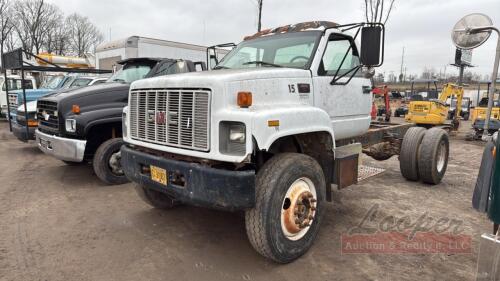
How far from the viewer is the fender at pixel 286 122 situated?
292 cm

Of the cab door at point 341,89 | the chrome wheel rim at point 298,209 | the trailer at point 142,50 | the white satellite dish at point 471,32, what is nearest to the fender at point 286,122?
the cab door at point 341,89

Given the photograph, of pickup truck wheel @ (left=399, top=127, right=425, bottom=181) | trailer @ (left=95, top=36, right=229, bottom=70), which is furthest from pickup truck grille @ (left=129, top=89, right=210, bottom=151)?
trailer @ (left=95, top=36, right=229, bottom=70)

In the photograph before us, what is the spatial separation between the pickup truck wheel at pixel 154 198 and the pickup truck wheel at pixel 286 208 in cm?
173

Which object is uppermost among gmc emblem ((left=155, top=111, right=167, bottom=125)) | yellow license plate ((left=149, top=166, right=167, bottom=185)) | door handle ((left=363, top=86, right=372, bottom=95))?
door handle ((left=363, top=86, right=372, bottom=95))

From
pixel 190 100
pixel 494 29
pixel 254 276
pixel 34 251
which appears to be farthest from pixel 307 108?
pixel 34 251

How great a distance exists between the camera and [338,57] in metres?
4.38

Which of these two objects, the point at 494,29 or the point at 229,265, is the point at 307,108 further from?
→ the point at 494,29

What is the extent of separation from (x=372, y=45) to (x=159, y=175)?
2.62 m

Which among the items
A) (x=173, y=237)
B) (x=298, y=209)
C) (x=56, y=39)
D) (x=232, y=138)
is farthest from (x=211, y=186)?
(x=56, y=39)

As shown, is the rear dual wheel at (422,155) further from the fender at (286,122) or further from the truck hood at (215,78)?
the truck hood at (215,78)

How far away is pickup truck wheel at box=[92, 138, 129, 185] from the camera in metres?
5.79

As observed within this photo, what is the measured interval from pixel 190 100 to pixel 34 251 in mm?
2313

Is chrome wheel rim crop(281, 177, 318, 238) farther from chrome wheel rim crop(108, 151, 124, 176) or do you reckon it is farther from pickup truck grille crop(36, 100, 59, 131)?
pickup truck grille crop(36, 100, 59, 131)

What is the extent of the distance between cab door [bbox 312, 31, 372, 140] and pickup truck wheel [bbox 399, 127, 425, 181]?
1.75m
